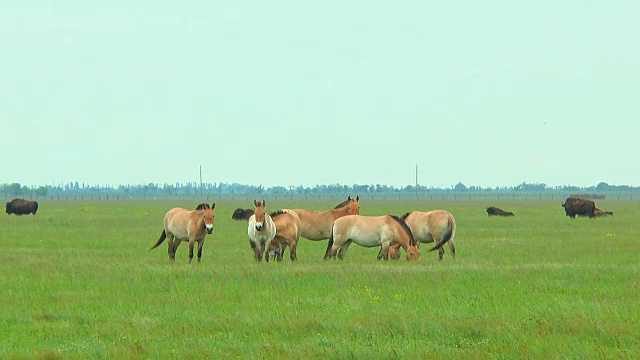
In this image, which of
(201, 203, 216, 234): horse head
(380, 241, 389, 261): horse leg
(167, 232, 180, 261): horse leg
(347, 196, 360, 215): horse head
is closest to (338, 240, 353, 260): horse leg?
(380, 241, 389, 261): horse leg

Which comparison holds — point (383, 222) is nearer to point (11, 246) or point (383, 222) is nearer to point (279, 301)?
point (279, 301)

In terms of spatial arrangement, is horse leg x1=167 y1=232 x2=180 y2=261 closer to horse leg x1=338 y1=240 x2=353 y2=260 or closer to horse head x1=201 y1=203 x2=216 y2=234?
horse head x1=201 y1=203 x2=216 y2=234

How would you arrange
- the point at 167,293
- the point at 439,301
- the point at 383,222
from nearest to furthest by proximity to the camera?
the point at 439,301 → the point at 167,293 → the point at 383,222

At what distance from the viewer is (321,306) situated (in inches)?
619

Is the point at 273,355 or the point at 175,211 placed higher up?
the point at 175,211

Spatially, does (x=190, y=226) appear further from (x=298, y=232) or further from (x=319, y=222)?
(x=319, y=222)

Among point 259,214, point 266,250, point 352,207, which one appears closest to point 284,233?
point 266,250

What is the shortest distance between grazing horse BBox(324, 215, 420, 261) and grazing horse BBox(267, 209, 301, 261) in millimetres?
1091

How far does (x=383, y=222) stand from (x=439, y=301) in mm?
7409

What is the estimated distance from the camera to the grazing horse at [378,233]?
23.3 m

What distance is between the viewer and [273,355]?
1139 centimetres

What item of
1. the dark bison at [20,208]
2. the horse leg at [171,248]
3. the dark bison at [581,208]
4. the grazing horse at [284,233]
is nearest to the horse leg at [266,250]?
the grazing horse at [284,233]

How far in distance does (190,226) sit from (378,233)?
201 inches

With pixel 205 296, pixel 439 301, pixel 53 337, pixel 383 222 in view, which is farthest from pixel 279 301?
pixel 383 222
